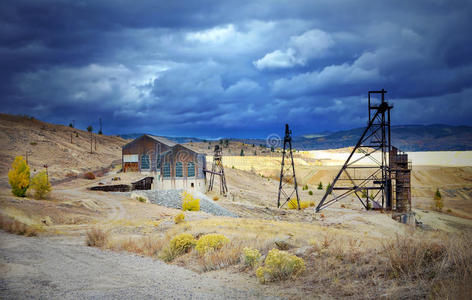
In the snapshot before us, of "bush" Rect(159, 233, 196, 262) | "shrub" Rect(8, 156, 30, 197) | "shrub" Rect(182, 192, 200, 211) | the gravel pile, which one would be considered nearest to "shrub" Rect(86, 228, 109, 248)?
"bush" Rect(159, 233, 196, 262)

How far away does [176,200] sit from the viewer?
39.7 m

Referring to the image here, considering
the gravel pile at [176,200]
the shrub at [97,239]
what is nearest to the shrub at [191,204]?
the gravel pile at [176,200]

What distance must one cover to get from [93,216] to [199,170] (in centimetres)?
2224

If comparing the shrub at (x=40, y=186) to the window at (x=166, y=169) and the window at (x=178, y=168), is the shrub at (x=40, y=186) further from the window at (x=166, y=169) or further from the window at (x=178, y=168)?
the window at (x=178, y=168)

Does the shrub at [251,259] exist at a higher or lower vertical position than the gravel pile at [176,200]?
higher

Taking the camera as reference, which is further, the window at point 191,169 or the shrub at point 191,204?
the window at point 191,169

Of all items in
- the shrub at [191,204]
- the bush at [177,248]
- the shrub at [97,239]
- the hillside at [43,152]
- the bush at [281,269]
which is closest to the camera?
the bush at [281,269]

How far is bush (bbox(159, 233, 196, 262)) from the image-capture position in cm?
1271

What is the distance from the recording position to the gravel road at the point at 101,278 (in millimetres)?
8359

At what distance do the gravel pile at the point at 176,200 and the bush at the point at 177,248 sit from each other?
73.8 feet

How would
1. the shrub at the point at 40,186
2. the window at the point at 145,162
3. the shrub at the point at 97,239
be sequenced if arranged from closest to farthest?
the shrub at the point at 97,239 < the shrub at the point at 40,186 < the window at the point at 145,162

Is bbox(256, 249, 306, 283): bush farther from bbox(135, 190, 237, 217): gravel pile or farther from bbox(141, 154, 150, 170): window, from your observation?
bbox(141, 154, 150, 170): window

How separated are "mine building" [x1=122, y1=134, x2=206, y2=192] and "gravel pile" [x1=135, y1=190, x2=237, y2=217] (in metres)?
5.35

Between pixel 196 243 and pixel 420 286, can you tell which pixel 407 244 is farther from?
pixel 196 243
